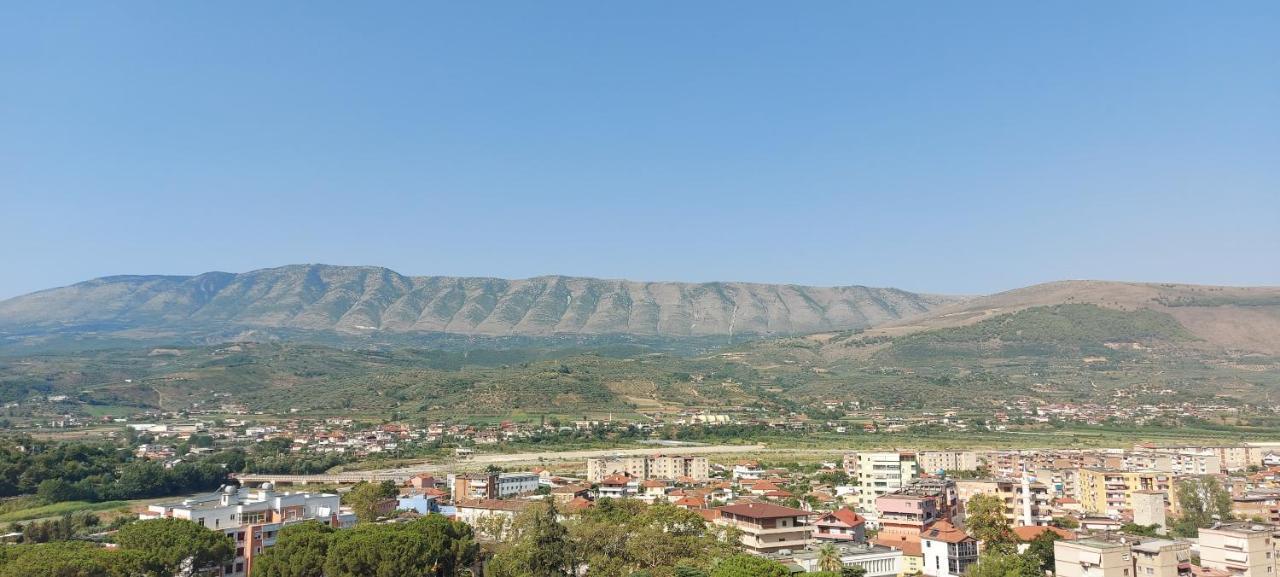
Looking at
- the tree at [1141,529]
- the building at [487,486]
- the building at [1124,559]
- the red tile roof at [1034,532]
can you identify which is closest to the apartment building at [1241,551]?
the building at [1124,559]

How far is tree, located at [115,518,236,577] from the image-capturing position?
3506cm

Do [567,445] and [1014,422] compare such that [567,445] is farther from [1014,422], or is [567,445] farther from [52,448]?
[1014,422]

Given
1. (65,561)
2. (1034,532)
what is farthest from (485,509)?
(1034,532)

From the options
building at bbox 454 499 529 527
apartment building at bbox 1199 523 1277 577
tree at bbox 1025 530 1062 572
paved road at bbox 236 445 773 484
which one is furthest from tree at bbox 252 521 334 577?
paved road at bbox 236 445 773 484

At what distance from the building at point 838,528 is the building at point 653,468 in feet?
100

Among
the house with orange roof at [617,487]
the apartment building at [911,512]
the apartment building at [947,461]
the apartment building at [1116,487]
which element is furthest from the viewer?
the apartment building at [947,461]

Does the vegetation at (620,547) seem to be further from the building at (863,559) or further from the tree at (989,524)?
the tree at (989,524)

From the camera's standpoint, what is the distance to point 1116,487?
63094mm

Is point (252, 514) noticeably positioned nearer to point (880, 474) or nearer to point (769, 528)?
point (769, 528)

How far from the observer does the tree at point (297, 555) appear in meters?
35.1

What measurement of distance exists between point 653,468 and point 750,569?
53.5m

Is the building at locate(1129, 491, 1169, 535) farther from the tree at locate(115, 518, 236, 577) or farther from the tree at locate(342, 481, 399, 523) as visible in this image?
the tree at locate(115, 518, 236, 577)

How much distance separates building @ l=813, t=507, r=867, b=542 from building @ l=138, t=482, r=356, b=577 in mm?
24894

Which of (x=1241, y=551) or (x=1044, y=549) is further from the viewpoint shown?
(x=1044, y=549)
